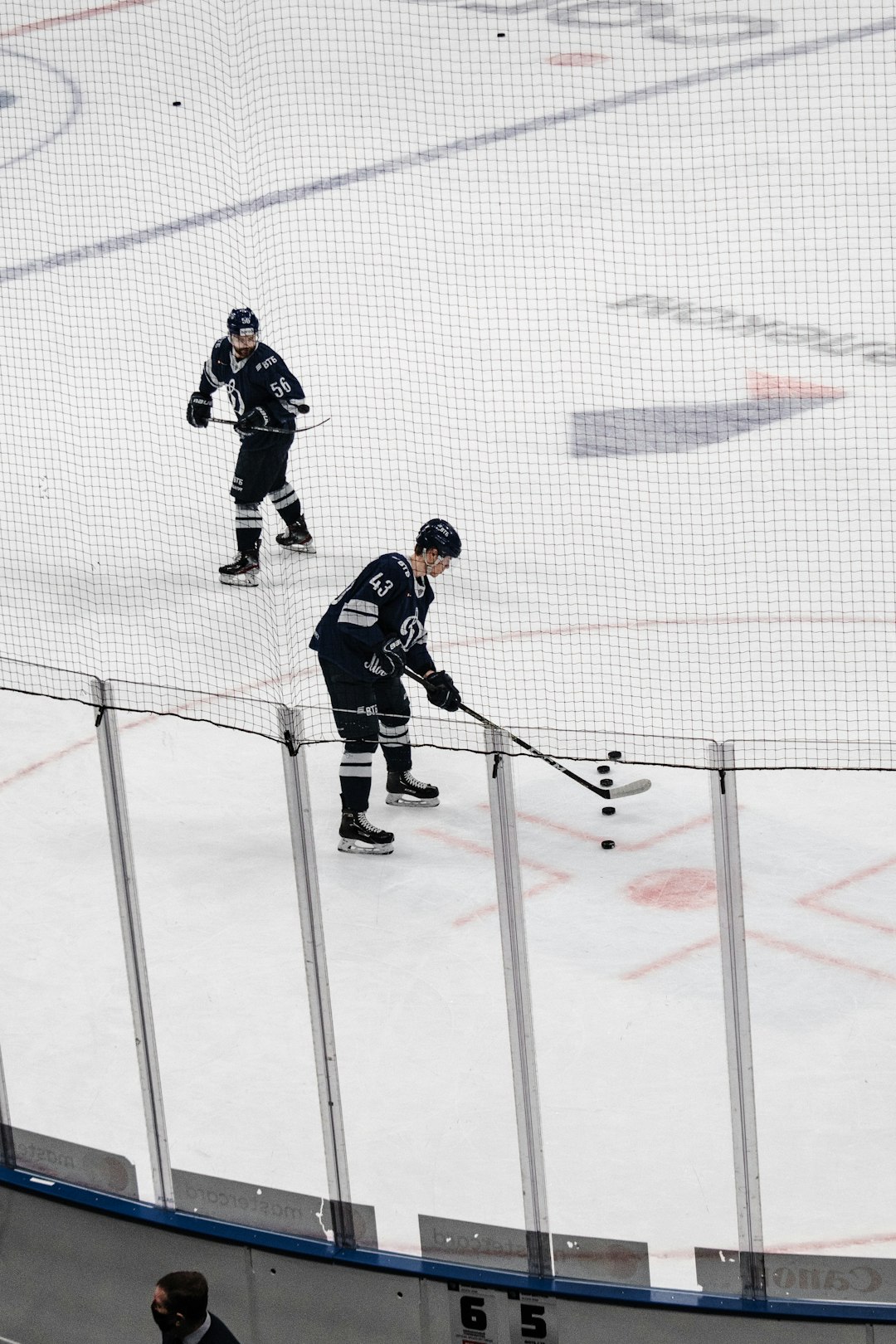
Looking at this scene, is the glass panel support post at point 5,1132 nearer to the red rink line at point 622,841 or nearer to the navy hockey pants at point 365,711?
the navy hockey pants at point 365,711

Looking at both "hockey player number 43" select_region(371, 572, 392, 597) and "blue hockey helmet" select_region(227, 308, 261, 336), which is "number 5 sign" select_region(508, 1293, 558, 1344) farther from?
"blue hockey helmet" select_region(227, 308, 261, 336)

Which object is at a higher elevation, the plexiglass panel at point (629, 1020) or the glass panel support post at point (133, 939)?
the glass panel support post at point (133, 939)

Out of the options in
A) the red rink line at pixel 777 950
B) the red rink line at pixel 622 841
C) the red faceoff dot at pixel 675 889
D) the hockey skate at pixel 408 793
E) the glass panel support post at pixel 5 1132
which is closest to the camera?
the glass panel support post at pixel 5 1132

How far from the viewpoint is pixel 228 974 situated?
16.1 feet

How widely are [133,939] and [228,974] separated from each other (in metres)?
1.14

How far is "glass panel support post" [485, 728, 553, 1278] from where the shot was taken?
348 centimetres

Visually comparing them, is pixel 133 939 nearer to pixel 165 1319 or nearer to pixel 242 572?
pixel 165 1319

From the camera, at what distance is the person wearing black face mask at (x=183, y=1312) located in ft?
10.5

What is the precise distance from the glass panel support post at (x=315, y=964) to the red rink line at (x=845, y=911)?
1997 millimetres

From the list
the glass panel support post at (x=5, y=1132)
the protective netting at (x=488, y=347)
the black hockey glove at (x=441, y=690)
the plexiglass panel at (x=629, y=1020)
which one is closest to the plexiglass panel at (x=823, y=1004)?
the plexiglass panel at (x=629, y=1020)

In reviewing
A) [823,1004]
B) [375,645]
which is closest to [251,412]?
[375,645]

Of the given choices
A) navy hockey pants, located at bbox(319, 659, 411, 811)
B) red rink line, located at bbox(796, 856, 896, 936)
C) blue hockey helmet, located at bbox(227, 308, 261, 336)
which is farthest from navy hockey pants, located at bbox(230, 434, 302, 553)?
red rink line, located at bbox(796, 856, 896, 936)

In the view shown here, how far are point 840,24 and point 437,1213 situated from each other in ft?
43.5

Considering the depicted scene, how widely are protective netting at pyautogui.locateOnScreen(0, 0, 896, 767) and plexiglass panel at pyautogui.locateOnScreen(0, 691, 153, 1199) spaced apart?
0.31 metres
